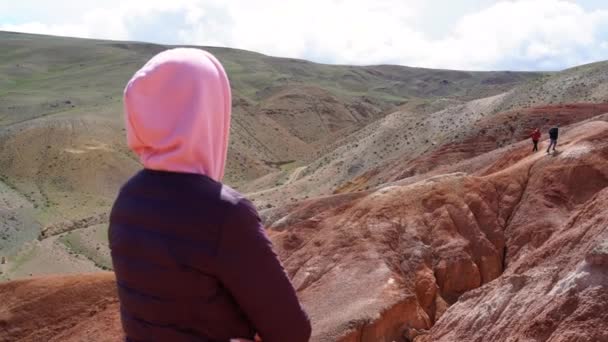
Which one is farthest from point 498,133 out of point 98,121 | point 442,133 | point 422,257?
point 98,121

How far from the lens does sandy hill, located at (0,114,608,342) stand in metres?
10.5

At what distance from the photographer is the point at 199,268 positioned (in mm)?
2543

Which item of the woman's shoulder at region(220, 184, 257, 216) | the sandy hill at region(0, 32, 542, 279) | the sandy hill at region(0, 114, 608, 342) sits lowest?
the sandy hill at region(0, 32, 542, 279)

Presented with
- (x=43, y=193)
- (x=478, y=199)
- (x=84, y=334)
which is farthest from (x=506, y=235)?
(x=43, y=193)

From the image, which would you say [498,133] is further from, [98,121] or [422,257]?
[98,121]

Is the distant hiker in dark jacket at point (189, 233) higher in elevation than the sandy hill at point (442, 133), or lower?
higher

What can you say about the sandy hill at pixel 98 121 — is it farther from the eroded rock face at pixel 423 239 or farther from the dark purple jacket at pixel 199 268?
the dark purple jacket at pixel 199 268

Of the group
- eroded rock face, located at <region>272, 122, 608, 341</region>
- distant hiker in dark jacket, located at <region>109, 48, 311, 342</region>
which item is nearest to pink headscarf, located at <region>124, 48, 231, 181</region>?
distant hiker in dark jacket, located at <region>109, 48, 311, 342</region>

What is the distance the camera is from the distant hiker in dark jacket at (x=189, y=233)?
8.26 ft

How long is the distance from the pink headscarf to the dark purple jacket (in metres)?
0.08

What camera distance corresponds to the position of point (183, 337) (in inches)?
103

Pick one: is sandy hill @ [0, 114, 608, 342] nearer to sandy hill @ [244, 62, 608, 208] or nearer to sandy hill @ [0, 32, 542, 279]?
sandy hill @ [244, 62, 608, 208]

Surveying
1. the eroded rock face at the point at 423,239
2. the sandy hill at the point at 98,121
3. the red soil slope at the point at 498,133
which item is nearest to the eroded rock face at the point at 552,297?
the eroded rock face at the point at 423,239

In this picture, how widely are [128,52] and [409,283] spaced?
135622 mm
